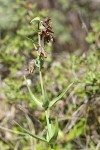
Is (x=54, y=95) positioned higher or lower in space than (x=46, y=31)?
lower

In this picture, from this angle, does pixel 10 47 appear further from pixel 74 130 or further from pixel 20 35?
pixel 74 130

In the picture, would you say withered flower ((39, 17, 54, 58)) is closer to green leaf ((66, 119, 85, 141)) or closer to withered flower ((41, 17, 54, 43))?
withered flower ((41, 17, 54, 43))

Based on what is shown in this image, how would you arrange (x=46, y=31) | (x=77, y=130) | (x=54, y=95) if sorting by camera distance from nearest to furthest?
(x=46, y=31), (x=77, y=130), (x=54, y=95)

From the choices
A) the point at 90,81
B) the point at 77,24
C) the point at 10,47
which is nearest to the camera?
the point at 90,81

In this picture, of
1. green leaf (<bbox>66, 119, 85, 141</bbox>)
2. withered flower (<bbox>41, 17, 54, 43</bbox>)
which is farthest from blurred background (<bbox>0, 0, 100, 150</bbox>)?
withered flower (<bbox>41, 17, 54, 43</bbox>)

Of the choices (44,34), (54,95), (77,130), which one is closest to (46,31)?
(44,34)

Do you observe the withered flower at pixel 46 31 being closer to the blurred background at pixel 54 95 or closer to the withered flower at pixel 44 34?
the withered flower at pixel 44 34

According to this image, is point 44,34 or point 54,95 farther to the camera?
point 54,95

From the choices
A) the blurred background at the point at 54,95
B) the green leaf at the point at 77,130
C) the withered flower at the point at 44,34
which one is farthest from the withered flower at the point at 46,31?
the green leaf at the point at 77,130

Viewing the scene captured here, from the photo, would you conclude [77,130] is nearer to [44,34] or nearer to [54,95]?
[54,95]

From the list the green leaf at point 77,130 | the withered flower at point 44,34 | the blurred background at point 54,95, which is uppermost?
the withered flower at point 44,34

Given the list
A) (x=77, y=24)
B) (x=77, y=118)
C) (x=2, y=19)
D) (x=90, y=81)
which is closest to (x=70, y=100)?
(x=77, y=118)
